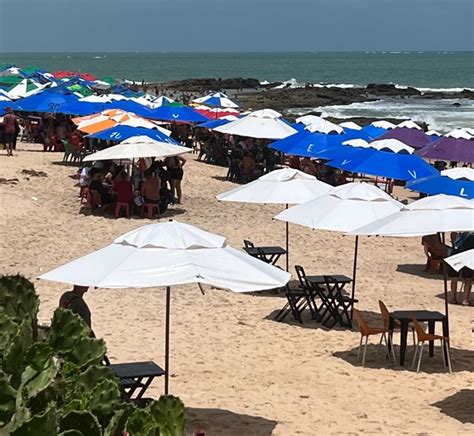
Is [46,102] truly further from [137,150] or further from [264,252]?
[264,252]

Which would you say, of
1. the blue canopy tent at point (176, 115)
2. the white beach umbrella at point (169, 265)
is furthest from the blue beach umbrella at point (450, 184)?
the blue canopy tent at point (176, 115)

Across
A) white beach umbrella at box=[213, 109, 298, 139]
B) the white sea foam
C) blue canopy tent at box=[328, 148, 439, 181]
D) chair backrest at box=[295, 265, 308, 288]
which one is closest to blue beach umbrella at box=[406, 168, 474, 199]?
blue canopy tent at box=[328, 148, 439, 181]

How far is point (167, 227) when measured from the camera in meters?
6.42

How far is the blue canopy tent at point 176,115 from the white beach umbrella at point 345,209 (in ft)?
47.9

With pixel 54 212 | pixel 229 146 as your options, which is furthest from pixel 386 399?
pixel 229 146

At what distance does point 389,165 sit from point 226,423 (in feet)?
30.8

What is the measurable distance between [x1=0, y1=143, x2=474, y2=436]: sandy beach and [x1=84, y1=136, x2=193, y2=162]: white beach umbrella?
1.12m

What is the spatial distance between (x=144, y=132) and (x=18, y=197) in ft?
9.71

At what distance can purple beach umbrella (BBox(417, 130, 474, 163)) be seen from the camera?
17.9 m

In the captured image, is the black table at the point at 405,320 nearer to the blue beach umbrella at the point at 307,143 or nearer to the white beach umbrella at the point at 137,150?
the white beach umbrella at the point at 137,150

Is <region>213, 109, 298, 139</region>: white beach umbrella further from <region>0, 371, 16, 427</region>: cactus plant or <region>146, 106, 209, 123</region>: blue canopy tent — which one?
<region>0, 371, 16, 427</region>: cactus plant

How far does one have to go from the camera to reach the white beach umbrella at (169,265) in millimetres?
5922

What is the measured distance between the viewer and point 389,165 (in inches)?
604

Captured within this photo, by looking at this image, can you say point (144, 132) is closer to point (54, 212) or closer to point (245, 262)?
point (54, 212)
